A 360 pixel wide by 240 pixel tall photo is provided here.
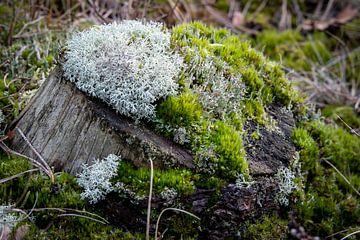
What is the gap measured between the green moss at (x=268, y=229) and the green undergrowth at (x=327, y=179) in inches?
10.1

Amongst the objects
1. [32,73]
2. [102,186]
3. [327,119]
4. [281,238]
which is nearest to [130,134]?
[102,186]

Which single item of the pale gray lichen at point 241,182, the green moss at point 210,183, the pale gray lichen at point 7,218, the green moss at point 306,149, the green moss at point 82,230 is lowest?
the pale gray lichen at point 7,218

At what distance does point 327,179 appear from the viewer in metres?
3.99

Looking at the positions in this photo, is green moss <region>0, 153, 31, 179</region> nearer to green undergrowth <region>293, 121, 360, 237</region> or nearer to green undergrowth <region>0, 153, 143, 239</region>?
green undergrowth <region>0, 153, 143, 239</region>

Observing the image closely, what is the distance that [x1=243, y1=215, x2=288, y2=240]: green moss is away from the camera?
3.27m

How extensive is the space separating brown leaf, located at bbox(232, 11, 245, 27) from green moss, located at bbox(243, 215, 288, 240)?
156 inches

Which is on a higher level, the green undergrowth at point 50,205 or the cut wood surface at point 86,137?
the cut wood surface at point 86,137

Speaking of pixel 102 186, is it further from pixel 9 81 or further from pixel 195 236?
pixel 9 81

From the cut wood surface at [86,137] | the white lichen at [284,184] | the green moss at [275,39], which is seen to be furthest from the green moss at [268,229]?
the green moss at [275,39]

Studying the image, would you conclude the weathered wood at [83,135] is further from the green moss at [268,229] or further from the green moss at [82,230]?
the green moss at [268,229]

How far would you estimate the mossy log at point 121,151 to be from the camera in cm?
312

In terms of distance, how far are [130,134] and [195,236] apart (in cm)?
85

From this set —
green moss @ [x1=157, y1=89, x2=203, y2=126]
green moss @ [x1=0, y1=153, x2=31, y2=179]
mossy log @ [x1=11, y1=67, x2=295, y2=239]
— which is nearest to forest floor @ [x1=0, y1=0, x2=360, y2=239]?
green moss @ [x1=0, y1=153, x2=31, y2=179]

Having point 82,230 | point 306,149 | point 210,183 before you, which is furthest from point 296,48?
point 82,230
